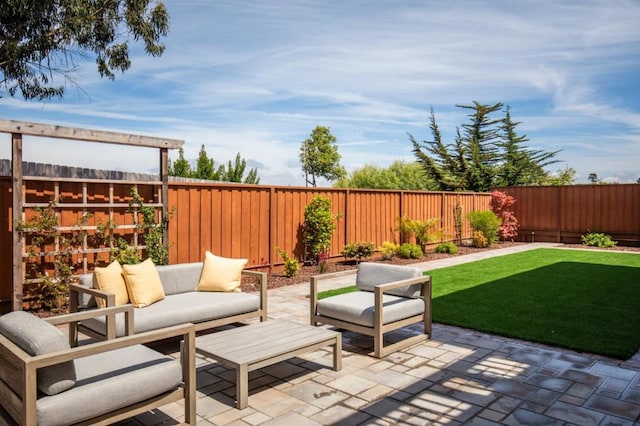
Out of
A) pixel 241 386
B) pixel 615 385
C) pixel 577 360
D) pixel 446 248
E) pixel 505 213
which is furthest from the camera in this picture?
pixel 505 213

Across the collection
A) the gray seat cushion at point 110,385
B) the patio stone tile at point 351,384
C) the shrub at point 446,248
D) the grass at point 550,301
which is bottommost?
the patio stone tile at point 351,384

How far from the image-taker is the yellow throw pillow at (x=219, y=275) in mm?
5043

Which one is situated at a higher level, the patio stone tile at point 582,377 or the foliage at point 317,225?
the foliage at point 317,225

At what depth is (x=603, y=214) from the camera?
1449 centimetres

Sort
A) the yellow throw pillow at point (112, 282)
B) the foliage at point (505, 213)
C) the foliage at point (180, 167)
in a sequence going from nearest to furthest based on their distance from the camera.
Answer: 1. the yellow throw pillow at point (112, 282)
2. the foliage at point (505, 213)
3. the foliage at point (180, 167)

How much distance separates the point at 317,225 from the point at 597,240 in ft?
33.3

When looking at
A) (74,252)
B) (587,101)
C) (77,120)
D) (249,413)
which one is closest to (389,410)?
(249,413)

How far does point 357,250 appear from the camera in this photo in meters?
9.52

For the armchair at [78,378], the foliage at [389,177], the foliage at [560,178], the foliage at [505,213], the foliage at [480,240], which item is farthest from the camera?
the foliage at [389,177]

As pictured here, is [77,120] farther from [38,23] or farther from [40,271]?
[40,271]

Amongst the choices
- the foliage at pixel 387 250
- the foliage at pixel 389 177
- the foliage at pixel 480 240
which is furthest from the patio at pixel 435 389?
the foliage at pixel 389 177

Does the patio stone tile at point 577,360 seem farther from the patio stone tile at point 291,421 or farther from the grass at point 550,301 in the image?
the patio stone tile at point 291,421

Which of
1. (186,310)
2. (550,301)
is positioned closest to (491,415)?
(186,310)

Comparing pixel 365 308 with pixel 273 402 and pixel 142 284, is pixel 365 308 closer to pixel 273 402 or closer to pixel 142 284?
pixel 273 402
